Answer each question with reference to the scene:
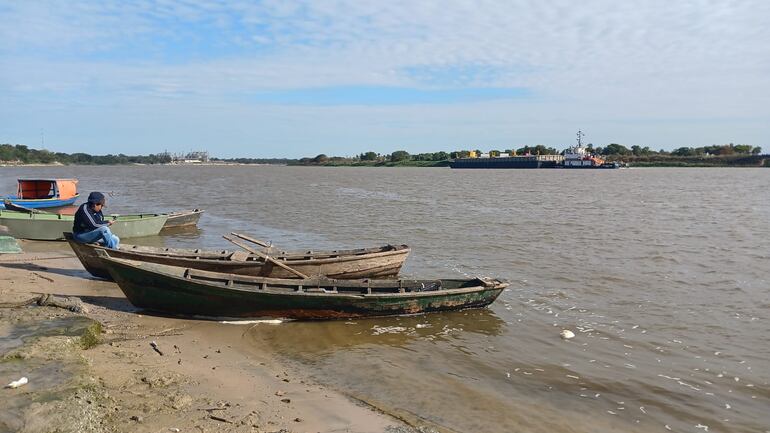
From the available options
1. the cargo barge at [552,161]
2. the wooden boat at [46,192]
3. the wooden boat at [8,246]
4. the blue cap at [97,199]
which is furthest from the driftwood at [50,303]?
the cargo barge at [552,161]

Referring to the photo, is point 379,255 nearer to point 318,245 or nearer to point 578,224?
point 318,245

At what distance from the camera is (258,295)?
10.8 m

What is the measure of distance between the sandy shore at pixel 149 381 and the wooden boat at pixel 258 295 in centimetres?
35

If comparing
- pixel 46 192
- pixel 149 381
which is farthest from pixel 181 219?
pixel 149 381

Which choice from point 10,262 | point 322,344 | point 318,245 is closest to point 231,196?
point 318,245

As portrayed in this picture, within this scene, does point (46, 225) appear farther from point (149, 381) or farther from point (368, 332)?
point (149, 381)

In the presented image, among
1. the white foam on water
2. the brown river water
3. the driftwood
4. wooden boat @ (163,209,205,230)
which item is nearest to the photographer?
the brown river water

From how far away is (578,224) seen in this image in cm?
2775

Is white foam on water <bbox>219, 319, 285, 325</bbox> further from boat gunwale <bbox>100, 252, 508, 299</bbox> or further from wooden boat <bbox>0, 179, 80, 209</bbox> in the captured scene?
wooden boat <bbox>0, 179, 80, 209</bbox>

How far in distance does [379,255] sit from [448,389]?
5.59m

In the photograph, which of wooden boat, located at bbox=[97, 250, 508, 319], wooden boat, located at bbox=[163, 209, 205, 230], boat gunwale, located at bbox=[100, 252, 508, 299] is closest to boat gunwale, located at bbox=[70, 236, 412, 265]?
boat gunwale, located at bbox=[100, 252, 508, 299]

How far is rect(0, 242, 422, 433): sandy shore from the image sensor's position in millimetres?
6113

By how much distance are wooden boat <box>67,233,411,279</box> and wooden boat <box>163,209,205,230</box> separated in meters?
9.37

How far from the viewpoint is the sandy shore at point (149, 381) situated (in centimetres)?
611
